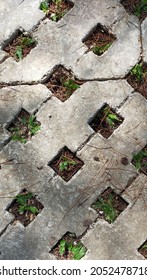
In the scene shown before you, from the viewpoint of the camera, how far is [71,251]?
10.6 feet

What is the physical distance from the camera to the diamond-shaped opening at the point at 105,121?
3.37m

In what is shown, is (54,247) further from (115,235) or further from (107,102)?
(107,102)

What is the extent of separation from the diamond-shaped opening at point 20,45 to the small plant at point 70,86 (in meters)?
0.39

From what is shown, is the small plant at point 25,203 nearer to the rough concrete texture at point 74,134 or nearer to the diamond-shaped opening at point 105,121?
the rough concrete texture at point 74,134

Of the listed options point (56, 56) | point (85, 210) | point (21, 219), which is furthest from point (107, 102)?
point (21, 219)

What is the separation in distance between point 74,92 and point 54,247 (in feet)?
3.68

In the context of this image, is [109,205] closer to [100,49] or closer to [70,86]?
[70,86]

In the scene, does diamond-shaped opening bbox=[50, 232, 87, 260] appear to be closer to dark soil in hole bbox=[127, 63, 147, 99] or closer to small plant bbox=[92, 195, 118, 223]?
small plant bbox=[92, 195, 118, 223]

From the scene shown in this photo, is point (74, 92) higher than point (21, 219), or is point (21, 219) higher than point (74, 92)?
point (74, 92)

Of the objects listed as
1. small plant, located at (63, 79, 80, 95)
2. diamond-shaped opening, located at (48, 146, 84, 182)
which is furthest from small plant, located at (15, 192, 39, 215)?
small plant, located at (63, 79, 80, 95)

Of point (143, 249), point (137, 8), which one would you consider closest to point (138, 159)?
point (143, 249)

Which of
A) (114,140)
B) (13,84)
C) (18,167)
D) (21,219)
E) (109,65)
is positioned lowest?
(21,219)

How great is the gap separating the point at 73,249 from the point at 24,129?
0.93 meters

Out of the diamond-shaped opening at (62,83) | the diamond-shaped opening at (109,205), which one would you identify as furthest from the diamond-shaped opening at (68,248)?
the diamond-shaped opening at (62,83)
